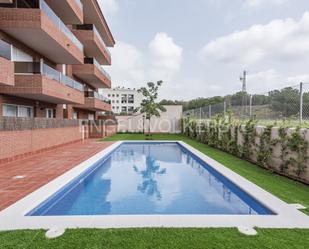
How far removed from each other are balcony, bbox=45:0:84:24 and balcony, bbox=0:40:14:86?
560 centimetres

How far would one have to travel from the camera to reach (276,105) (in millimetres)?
8180

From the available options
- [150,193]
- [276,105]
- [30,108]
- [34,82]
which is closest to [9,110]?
[30,108]

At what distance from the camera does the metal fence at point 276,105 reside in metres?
7.06

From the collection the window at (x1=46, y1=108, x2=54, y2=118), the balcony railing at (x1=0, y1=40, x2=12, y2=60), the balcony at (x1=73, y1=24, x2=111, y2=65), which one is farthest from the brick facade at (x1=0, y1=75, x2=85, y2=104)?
the balcony at (x1=73, y1=24, x2=111, y2=65)

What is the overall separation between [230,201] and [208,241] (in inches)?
106

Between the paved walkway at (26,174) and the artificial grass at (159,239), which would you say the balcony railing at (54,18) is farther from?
the artificial grass at (159,239)

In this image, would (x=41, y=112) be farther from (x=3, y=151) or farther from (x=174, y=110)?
(x=174, y=110)

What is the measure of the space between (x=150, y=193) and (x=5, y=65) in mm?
7265

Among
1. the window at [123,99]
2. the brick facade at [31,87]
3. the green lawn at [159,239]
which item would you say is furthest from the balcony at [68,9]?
the window at [123,99]

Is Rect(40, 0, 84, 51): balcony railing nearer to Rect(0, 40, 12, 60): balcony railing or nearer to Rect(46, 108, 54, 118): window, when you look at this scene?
Rect(0, 40, 12, 60): balcony railing

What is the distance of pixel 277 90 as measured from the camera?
8.22 metres

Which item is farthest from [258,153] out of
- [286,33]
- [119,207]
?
[286,33]

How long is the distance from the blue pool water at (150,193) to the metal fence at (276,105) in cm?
290

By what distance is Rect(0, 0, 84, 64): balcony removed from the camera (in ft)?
32.5
